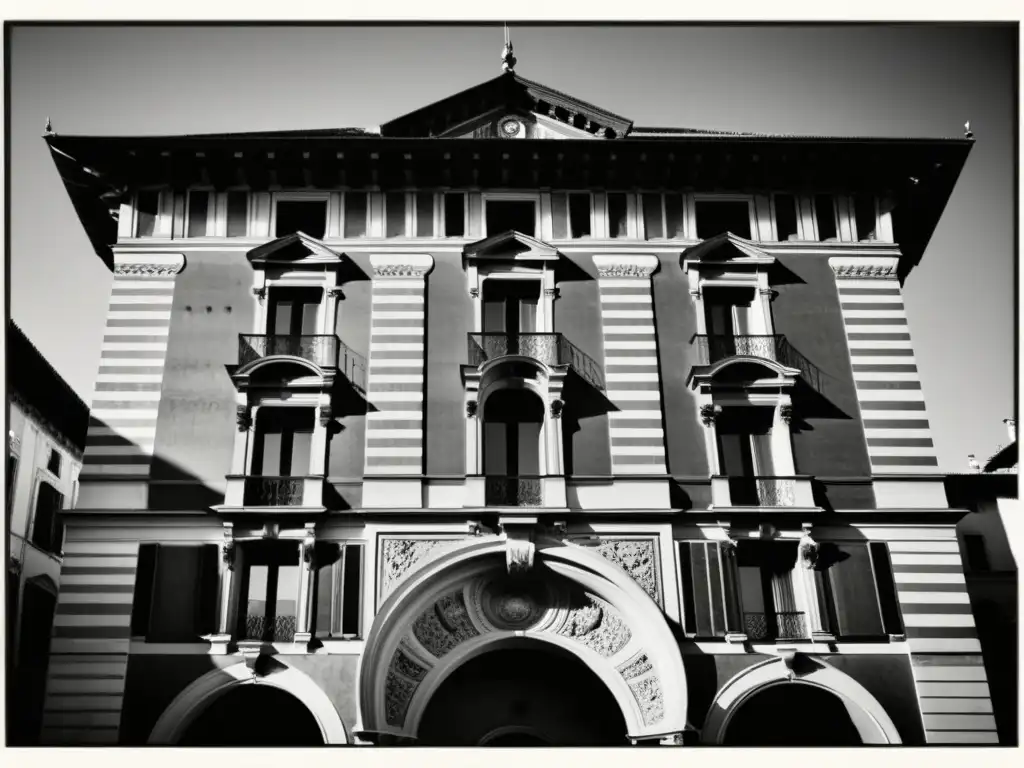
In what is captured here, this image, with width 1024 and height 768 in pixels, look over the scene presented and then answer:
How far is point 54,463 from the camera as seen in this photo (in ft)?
57.5

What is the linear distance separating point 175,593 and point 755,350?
31.2 ft

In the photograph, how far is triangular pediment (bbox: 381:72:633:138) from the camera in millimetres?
17375

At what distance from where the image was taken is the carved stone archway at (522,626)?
14.5m

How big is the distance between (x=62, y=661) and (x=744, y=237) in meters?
12.3

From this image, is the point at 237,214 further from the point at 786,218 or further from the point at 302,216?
the point at 786,218

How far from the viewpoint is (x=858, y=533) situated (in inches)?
605

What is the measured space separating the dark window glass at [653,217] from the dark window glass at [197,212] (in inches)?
290

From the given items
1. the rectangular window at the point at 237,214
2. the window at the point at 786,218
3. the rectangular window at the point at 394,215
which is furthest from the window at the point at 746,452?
the rectangular window at the point at 237,214

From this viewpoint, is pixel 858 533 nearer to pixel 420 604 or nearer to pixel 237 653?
pixel 420 604

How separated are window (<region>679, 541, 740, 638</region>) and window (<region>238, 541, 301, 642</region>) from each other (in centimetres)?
555

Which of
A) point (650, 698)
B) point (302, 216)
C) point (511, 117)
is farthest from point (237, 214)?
point (650, 698)

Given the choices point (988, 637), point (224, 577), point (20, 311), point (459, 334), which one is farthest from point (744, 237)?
point (20, 311)

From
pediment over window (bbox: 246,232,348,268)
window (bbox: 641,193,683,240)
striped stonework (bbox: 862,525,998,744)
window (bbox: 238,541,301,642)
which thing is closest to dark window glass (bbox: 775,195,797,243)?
window (bbox: 641,193,683,240)

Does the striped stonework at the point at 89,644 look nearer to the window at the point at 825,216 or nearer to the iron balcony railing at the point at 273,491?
the iron balcony railing at the point at 273,491
